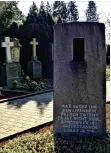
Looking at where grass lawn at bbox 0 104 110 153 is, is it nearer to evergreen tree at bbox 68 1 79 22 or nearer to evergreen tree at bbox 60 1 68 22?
evergreen tree at bbox 60 1 68 22

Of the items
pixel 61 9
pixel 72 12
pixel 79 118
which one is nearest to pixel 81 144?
pixel 79 118

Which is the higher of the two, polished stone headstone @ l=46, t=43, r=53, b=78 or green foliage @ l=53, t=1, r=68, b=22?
green foliage @ l=53, t=1, r=68, b=22

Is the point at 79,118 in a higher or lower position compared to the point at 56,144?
higher

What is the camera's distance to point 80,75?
4711 millimetres

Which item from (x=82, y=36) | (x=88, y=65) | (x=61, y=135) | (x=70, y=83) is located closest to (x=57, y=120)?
(x=61, y=135)

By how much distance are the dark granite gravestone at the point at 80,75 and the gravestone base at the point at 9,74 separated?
8042 mm

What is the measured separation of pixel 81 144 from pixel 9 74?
8.82 m

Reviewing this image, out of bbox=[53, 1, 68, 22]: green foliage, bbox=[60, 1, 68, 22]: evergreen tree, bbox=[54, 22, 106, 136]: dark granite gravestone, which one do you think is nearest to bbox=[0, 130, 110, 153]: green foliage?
bbox=[54, 22, 106, 136]: dark granite gravestone

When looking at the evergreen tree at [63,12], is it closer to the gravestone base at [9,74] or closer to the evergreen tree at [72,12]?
the evergreen tree at [72,12]

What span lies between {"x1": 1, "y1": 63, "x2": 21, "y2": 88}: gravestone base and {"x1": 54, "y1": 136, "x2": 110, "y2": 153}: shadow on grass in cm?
818

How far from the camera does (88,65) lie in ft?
15.4

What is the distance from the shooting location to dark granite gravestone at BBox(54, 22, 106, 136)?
4.65m

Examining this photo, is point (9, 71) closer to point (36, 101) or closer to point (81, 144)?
point (36, 101)

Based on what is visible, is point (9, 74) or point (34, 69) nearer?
point (9, 74)
